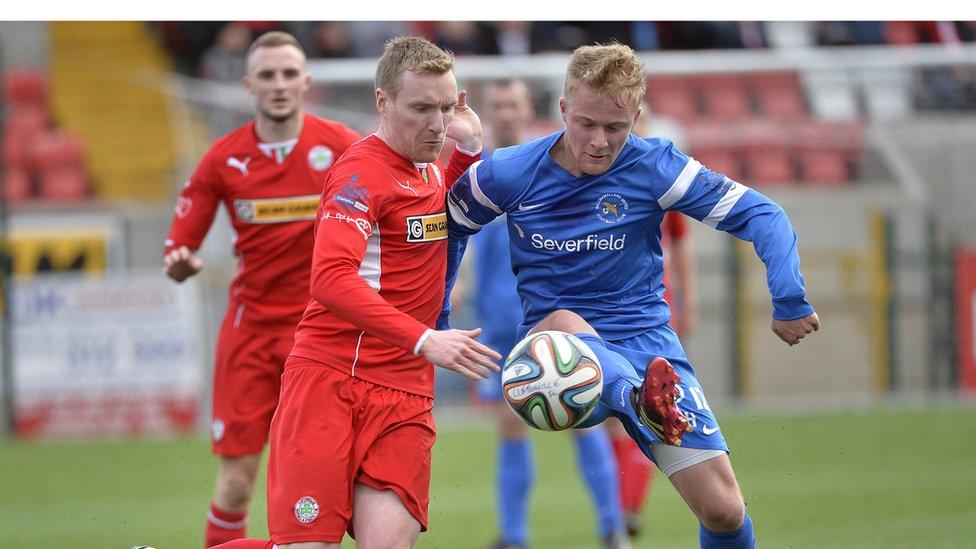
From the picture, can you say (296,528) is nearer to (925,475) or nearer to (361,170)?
(361,170)

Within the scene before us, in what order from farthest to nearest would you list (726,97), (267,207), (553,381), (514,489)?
1. (726,97)
2. (514,489)
3. (267,207)
4. (553,381)

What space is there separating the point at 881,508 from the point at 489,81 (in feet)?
23.7

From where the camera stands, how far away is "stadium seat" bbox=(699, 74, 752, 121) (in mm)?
15062

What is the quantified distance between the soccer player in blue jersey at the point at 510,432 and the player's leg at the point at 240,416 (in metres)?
1.60

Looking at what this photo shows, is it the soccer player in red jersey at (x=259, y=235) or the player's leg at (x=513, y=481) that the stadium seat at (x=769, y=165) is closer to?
the player's leg at (x=513, y=481)

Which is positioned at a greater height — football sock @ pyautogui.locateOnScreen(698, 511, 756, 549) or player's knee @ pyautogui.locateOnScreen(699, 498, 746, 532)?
player's knee @ pyautogui.locateOnScreen(699, 498, 746, 532)

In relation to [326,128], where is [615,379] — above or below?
below

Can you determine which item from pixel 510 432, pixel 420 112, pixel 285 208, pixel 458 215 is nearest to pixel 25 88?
pixel 510 432

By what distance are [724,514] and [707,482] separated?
0.43 ft

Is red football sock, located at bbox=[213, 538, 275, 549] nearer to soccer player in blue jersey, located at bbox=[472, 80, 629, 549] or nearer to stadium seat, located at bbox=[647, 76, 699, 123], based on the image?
soccer player in blue jersey, located at bbox=[472, 80, 629, 549]

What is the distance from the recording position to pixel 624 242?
15.2 ft

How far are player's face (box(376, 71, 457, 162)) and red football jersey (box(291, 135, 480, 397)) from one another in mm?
66

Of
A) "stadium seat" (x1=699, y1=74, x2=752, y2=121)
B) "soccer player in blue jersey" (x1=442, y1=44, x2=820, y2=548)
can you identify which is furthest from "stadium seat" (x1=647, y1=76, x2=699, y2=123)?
"soccer player in blue jersey" (x1=442, y1=44, x2=820, y2=548)

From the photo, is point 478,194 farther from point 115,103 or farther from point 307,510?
point 115,103
